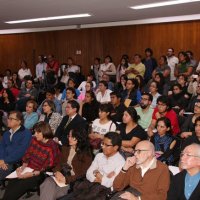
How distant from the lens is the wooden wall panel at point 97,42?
421 inches

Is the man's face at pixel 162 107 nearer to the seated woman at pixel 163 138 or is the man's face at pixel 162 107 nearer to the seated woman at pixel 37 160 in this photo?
the seated woman at pixel 163 138

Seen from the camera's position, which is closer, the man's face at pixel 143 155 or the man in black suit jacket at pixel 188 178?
the man in black suit jacket at pixel 188 178

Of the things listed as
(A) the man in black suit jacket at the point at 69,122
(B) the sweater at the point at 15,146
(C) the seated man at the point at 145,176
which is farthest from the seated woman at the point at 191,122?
(B) the sweater at the point at 15,146

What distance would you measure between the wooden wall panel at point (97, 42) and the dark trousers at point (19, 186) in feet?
25.3

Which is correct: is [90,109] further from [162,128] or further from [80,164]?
[80,164]

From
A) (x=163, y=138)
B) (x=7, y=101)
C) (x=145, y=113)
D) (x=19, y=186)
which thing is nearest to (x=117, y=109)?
(x=145, y=113)

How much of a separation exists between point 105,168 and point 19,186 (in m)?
1.04

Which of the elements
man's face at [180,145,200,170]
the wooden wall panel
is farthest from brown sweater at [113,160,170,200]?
the wooden wall panel

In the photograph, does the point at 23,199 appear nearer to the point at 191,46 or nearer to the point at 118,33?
the point at 191,46

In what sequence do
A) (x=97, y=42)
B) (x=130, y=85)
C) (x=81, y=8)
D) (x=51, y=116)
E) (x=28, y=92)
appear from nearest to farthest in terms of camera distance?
(x=51, y=116)
(x=130, y=85)
(x=81, y=8)
(x=28, y=92)
(x=97, y=42)

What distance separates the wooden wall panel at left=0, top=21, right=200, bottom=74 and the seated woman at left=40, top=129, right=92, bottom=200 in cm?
730

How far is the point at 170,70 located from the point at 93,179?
5883mm

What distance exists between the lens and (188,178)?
3000mm

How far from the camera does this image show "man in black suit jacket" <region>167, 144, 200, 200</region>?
9.70ft
